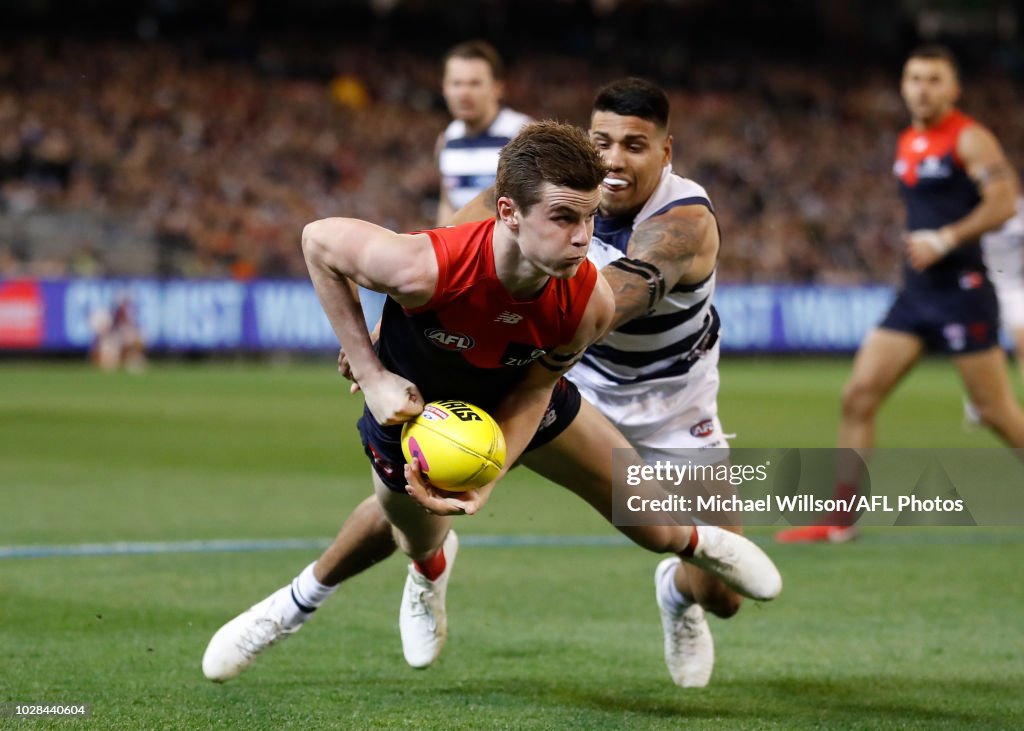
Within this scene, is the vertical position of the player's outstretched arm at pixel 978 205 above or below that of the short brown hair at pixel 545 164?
below

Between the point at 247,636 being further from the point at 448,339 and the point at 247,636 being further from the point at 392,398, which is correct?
the point at 448,339

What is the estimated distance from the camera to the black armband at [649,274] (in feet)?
A: 18.1

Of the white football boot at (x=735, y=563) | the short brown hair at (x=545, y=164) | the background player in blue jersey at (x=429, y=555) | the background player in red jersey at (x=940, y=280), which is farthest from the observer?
the background player in red jersey at (x=940, y=280)

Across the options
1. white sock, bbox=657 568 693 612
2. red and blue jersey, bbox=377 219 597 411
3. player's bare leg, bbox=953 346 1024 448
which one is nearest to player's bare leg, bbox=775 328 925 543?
player's bare leg, bbox=953 346 1024 448

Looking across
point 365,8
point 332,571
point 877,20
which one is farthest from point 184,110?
point 332,571

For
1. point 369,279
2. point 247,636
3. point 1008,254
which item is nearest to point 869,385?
point 247,636

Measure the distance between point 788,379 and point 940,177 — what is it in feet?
52.1

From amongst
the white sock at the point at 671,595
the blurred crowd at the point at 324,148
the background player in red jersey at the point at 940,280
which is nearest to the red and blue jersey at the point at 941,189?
the background player in red jersey at the point at 940,280

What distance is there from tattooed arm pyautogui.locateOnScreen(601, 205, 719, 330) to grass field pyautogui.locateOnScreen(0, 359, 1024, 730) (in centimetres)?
149

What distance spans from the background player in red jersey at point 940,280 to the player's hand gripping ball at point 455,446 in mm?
4743

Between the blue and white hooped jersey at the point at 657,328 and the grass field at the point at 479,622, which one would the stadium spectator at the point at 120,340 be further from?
the blue and white hooped jersey at the point at 657,328

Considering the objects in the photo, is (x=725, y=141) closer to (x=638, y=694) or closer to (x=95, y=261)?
(x=95, y=261)

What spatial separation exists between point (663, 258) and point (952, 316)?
386cm

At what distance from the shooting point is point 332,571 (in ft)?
18.3
